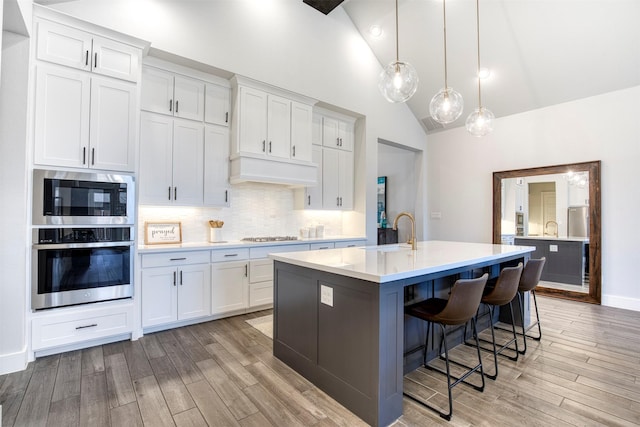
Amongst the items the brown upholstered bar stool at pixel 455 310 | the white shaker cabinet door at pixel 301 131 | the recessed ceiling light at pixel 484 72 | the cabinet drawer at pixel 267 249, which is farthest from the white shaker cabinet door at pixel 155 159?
the recessed ceiling light at pixel 484 72

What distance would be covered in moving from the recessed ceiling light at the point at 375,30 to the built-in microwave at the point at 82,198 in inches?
171

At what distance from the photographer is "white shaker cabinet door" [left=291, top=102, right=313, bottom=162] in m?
4.39

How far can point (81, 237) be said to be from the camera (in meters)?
2.73

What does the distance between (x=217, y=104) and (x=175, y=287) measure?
7.34ft

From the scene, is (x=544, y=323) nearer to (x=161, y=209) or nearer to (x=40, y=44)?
(x=161, y=209)

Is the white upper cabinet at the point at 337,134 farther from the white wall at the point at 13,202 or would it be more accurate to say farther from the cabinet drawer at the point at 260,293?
the white wall at the point at 13,202

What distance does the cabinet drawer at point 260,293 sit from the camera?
3.83m

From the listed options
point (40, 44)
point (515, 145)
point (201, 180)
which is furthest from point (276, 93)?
point (515, 145)

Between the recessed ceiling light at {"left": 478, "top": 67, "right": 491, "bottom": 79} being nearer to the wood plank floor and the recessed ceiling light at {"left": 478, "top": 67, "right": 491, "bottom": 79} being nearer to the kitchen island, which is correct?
the kitchen island

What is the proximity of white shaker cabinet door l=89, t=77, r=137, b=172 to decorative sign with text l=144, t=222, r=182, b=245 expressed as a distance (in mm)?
828

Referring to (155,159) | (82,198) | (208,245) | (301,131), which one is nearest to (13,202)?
(82,198)

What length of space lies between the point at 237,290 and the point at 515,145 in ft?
16.7

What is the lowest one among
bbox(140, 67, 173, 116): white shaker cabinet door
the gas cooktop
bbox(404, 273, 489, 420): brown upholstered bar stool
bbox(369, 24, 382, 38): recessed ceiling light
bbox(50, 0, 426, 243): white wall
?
bbox(404, 273, 489, 420): brown upholstered bar stool

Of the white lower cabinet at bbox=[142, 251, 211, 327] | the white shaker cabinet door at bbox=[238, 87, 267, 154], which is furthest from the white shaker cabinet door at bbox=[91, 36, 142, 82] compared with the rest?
the white lower cabinet at bbox=[142, 251, 211, 327]
